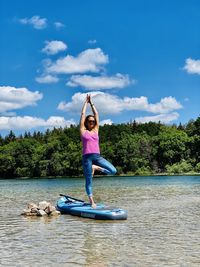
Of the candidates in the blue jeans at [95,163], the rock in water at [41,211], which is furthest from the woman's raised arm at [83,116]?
the rock in water at [41,211]

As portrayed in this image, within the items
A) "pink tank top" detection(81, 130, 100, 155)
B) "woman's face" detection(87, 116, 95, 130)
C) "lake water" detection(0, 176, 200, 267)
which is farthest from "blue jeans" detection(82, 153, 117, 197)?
"lake water" detection(0, 176, 200, 267)

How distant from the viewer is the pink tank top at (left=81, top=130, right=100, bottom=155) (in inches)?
663

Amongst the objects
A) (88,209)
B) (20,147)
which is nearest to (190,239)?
(88,209)

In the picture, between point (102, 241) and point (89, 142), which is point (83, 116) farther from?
point (102, 241)

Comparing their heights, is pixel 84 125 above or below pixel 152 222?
above

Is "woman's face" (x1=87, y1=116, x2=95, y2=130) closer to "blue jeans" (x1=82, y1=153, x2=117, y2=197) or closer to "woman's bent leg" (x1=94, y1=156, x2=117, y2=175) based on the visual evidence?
"blue jeans" (x1=82, y1=153, x2=117, y2=197)

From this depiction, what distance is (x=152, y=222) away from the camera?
1579 cm

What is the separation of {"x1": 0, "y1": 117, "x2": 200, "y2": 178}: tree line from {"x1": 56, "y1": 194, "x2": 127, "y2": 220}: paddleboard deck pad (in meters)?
98.2

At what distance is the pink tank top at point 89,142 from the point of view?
16847mm

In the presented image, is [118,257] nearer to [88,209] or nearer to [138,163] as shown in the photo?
[88,209]

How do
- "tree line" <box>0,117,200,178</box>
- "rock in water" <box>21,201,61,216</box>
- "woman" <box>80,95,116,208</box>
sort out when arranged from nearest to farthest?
1. "woman" <box>80,95,116,208</box>
2. "rock in water" <box>21,201,61,216</box>
3. "tree line" <box>0,117,200,178</box>

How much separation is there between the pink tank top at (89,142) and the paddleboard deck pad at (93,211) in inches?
86.1

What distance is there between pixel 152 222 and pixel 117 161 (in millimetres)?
119246

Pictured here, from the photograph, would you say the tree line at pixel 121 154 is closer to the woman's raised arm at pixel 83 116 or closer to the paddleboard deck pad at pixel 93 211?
the paddleboard deck pad at pixel 93 211
